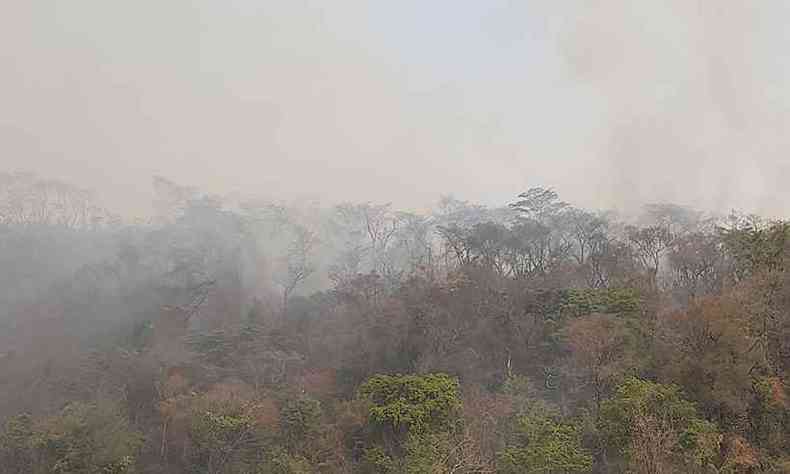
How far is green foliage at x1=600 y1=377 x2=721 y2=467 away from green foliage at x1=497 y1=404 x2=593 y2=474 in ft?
2.70

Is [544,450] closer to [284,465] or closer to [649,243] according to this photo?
[284,465]

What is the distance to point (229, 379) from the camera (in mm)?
25125

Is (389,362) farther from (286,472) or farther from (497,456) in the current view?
(497,456)

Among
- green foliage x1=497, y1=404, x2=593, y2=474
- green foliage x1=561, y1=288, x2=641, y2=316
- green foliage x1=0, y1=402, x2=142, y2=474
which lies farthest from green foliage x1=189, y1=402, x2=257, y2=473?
green foliage x1=561, y1=288, x2=641, y2=316

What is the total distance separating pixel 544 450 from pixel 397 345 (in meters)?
12.7

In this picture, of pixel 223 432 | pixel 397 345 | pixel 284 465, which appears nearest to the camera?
→ pixel 284 465

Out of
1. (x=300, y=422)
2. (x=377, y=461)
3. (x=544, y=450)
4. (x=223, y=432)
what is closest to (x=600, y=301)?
(x=544, y=450)

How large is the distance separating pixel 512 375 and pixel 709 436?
9.45 m

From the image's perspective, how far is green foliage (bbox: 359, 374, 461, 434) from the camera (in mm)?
17484

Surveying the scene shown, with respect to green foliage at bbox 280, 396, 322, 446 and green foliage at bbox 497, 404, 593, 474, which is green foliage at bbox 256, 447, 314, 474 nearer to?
green foliage at bbox 280, 396, 322, 446

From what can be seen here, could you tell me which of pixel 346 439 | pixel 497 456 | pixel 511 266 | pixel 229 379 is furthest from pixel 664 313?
pixel 511 266

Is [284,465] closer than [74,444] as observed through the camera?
Yes

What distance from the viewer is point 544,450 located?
1478 centimetres

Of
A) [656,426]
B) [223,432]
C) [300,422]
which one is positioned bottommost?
[223,432]
